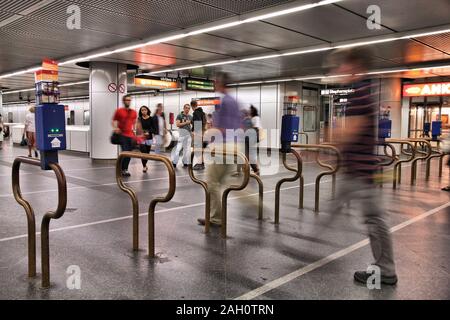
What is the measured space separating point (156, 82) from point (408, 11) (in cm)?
837

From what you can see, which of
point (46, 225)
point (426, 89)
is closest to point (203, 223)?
point (46, 225)

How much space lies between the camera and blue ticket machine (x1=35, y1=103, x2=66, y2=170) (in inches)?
111

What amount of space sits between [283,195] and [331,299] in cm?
383

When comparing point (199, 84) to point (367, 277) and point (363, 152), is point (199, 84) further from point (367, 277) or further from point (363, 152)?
point (367, 277)

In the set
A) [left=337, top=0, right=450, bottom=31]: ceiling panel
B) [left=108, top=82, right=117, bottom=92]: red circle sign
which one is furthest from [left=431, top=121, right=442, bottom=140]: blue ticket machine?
[left=108, top=82, right=117, bottom=92]: red circle sign

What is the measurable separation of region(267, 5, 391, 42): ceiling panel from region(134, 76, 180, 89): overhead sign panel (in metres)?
6.26

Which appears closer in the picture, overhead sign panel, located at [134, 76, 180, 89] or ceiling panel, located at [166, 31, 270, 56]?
ceiling panel, located at [166, 31, 270, 56]

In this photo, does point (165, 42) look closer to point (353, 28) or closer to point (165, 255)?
point (353, 28)

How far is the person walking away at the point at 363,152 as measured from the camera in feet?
9.32

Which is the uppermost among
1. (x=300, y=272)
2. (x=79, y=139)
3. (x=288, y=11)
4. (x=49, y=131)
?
(x=288, y=11)

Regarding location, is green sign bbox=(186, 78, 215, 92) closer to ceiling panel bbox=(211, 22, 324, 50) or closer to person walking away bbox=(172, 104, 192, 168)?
person walking away bbox=(172, 104, 192, 168)

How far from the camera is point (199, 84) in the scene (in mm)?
13875

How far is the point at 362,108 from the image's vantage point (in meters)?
2.83

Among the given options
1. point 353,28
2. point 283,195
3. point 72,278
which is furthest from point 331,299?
point 353,28
